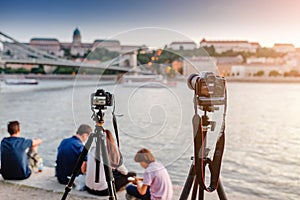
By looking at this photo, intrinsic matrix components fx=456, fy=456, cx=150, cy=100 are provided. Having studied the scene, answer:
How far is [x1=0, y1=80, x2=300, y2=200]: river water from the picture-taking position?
2561 mm

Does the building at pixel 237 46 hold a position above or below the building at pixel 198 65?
above

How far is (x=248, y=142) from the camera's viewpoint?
12.0 metres

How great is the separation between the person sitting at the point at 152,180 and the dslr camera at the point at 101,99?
0.63m

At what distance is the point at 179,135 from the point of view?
2832 mm

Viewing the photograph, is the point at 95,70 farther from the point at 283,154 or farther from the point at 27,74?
the point at 27,74

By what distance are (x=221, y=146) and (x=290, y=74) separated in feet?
201

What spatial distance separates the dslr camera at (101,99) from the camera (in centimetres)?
251

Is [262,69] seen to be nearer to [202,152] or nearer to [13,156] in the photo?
[13,156]

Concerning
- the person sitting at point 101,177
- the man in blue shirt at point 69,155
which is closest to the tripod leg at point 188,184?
the person sitting at point 101,177

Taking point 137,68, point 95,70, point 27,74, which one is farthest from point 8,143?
point 27,74

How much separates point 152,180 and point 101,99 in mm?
915

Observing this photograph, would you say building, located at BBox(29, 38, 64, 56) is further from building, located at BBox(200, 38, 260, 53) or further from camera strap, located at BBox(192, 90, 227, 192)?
camera strap, located at BBox(192, 90, 227, 192)

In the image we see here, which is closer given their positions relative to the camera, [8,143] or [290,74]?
[8,143]

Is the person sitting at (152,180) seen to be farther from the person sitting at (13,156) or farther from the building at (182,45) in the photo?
the person sitting at (13,156)
